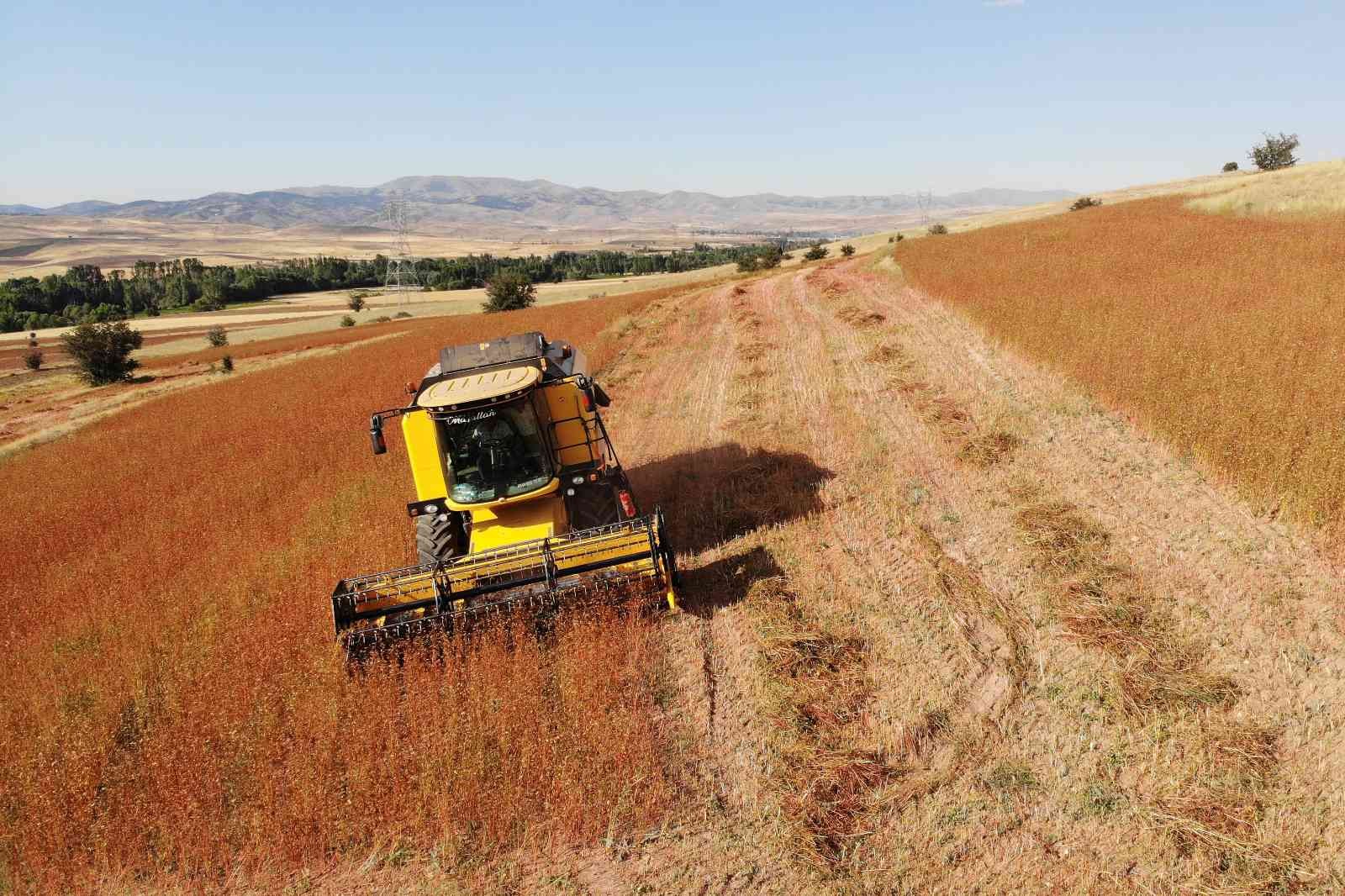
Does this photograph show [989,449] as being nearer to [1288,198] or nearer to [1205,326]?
[1205,326]

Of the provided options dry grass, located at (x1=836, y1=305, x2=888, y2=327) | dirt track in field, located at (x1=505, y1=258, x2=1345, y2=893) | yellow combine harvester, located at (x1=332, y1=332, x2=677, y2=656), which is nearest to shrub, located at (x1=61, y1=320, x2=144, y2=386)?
dry grass, located at (x1=836, y1=305, x2=888, y2=327)

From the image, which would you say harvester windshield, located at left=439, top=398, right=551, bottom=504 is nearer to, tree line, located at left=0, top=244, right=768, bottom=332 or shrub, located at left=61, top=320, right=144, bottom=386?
shrub, located at left=61, top=320, right=144, bottom=386

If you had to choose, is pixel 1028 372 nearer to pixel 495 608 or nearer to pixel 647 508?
pixel 647 508

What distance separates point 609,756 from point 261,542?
7.25 metres

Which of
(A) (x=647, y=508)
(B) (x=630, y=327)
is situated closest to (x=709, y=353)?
(B) (x=630, y=327)

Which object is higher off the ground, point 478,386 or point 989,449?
point 478,386

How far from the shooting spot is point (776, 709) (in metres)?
5.56

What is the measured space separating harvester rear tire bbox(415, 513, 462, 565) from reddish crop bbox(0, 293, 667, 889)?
1207 mm

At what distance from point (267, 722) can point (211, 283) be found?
106 m

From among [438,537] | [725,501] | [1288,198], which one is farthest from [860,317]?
[1288,198]

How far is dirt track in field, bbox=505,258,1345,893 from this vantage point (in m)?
4.24

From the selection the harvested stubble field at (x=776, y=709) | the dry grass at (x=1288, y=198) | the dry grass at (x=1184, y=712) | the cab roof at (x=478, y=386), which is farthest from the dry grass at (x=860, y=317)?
the dry grass at (x=1288, y=198)

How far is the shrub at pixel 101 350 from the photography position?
3434 cm

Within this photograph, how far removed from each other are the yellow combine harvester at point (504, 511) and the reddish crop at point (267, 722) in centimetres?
46
